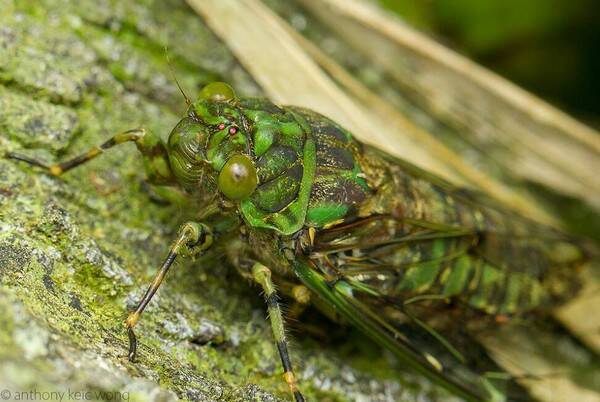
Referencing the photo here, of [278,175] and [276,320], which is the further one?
[278,175]

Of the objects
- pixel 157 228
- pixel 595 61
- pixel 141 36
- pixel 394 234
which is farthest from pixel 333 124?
pixel 595 61

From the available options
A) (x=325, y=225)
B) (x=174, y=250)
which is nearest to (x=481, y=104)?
(x=325, y=225)

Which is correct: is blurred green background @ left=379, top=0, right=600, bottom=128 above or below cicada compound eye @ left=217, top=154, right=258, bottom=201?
above

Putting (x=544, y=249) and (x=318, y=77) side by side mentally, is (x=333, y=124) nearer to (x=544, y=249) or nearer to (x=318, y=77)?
(x=318, y=77)

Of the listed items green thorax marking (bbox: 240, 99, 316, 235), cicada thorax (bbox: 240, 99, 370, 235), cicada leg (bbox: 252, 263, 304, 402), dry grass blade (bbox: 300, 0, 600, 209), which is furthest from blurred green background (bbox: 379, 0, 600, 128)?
cicada leg (bbox: 252, 263, 304, 402)

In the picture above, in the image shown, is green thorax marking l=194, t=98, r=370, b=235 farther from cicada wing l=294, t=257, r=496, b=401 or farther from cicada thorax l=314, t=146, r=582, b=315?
cicada wing l=294, t=257, r=496, b=401

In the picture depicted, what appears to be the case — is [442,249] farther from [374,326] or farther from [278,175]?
[278,175]
